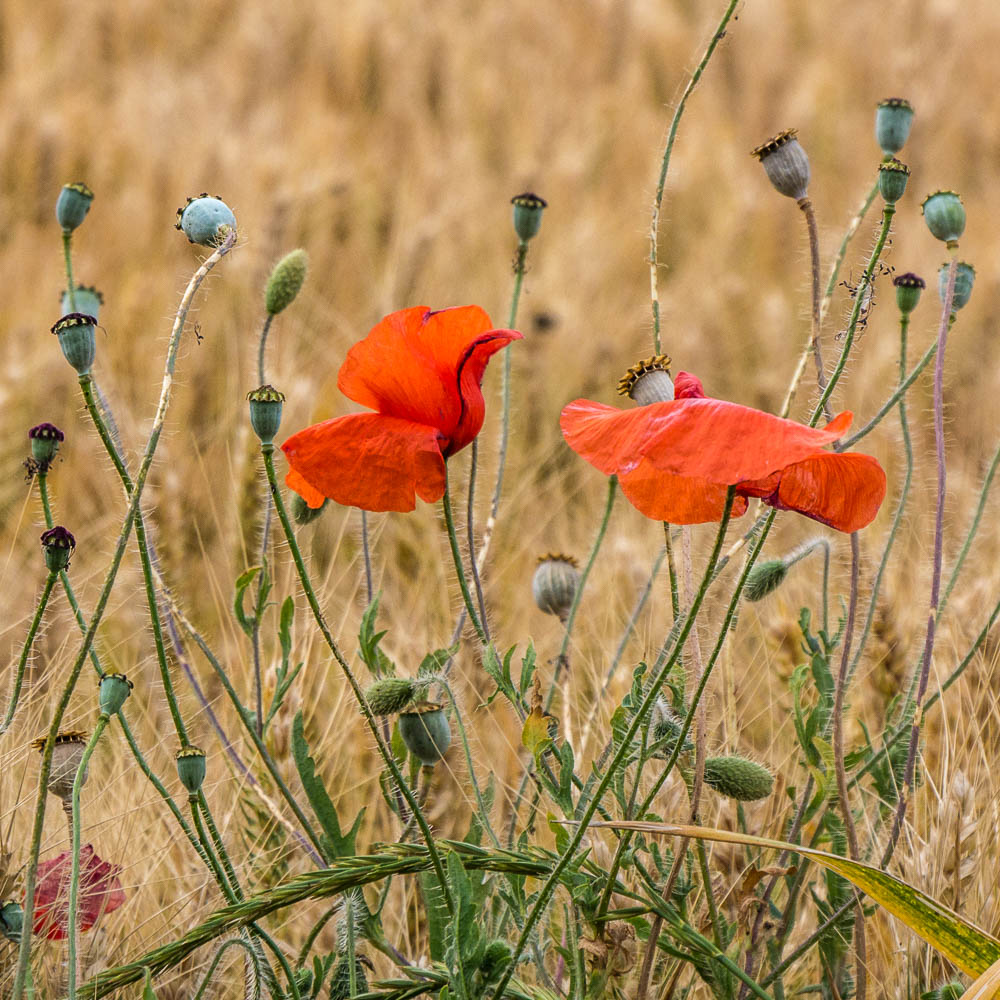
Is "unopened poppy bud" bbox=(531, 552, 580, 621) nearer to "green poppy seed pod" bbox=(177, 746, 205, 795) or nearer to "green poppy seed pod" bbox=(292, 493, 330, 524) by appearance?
"green poppy seed pod" bbox=(292, 493, 330, 524)

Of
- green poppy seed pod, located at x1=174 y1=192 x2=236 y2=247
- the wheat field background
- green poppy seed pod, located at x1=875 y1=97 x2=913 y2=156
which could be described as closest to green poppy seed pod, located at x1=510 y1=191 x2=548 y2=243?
the wheat field background

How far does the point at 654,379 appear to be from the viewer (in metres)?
0.63

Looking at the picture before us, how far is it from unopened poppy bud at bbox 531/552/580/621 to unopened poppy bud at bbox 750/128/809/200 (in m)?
0.28

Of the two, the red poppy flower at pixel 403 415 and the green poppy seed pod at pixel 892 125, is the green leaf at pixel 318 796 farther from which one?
the green poppy seed pod at pixel 892 125

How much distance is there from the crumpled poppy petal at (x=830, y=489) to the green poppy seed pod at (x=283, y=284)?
0.41 metres

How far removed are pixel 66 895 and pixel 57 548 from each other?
23 centimetres

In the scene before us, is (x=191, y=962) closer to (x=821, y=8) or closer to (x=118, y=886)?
(x=118, y=886)

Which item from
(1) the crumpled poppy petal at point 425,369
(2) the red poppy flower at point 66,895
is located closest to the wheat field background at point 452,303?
(2) the red poppy flower at point 66,895

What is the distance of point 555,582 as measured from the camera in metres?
0.84

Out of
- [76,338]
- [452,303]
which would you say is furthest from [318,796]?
[452,303]

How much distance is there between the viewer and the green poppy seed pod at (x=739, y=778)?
24.9 inches

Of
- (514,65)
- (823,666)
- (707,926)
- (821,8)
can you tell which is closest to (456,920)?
(707,926)

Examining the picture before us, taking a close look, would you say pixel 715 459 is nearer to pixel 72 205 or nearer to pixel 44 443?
pixel 44 443

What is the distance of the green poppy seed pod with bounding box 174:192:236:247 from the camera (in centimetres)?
59
